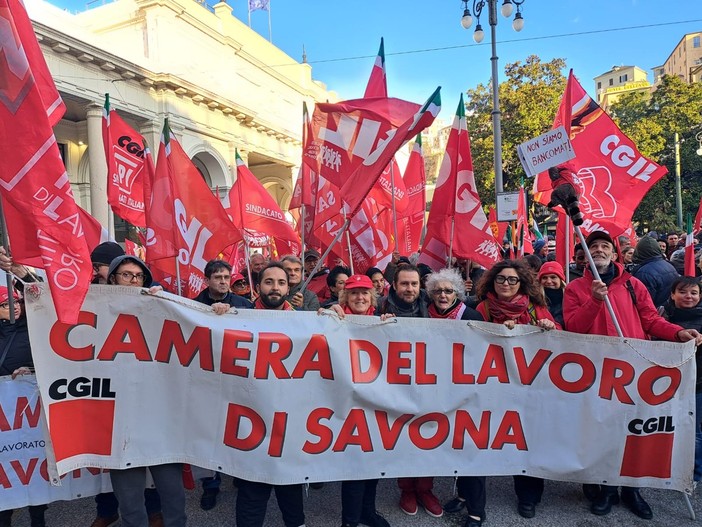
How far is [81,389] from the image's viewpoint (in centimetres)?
284

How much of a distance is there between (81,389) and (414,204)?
5825mm

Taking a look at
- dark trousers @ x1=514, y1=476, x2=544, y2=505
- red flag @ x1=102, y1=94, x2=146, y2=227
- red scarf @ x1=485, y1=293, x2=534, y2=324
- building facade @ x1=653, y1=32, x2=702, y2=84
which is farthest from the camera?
building facade @ x1=653, y1=32, x2=702, y2=84

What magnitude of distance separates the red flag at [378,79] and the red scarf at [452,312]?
361cm

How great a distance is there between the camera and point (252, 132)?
27578 mm

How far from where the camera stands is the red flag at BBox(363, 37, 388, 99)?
6168mm

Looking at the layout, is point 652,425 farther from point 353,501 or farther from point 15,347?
point 15,347

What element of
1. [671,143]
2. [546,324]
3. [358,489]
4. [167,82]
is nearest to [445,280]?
[546,324]

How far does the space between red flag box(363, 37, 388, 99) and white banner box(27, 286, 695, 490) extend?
388 cm

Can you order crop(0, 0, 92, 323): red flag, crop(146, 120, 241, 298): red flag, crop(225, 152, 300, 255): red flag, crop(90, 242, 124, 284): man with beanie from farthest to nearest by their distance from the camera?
crop(225, 152, 300, 255): red flag → crop(146, 120, 241, 298): red flag → crop(90, 242, 124, 284): man with beanie → crop(0, 0, 92, 323): red flag

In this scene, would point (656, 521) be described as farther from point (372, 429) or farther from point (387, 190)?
point (387, 190)

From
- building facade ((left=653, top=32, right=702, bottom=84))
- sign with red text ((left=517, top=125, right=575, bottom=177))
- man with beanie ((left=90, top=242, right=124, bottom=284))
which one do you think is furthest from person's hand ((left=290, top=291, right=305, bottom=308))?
building facade ((left=653, top=32, right=702, bottom=84))

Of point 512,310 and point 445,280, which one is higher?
point 445,280

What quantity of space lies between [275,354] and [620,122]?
34.8 metres

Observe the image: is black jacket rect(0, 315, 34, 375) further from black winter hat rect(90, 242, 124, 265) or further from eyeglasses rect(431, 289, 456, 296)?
eyeglasses rect(431, 289, 456, 296)
